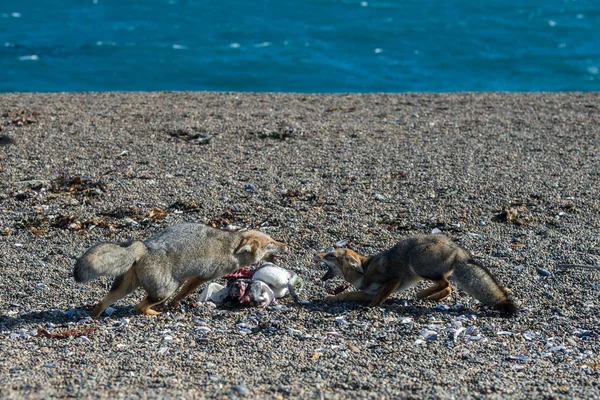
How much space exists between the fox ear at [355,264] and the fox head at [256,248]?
0.64m

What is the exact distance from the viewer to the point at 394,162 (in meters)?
13.1

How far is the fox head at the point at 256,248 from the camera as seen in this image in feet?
25.7

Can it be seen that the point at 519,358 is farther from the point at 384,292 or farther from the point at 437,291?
the point at 384,292

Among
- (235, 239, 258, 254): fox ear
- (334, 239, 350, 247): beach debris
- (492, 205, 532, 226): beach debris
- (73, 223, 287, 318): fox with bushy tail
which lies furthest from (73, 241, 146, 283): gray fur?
(492, 205, 532, 226): beach debris

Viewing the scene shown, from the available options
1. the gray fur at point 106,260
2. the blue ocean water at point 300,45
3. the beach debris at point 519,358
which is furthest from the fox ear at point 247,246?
the blue ocean water at point 300,45

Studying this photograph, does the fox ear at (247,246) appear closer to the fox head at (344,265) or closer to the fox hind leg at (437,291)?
the fox head at (344,265)

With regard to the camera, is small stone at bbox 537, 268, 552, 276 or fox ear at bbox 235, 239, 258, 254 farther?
small stone at bbox 537, 268, 552, 276

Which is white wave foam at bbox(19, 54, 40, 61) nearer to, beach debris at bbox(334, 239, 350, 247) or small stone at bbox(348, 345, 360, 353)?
beach debris at bbox(334, 239, 350, 247)

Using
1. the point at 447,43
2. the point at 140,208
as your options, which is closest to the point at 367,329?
the point at 140,208

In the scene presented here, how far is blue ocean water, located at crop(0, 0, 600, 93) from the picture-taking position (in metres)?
32.5

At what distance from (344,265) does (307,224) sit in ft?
6.74

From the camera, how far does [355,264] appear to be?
7996 millimetres

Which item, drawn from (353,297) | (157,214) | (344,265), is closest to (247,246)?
(344,265)

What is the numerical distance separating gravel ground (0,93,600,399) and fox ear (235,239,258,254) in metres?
0.52
